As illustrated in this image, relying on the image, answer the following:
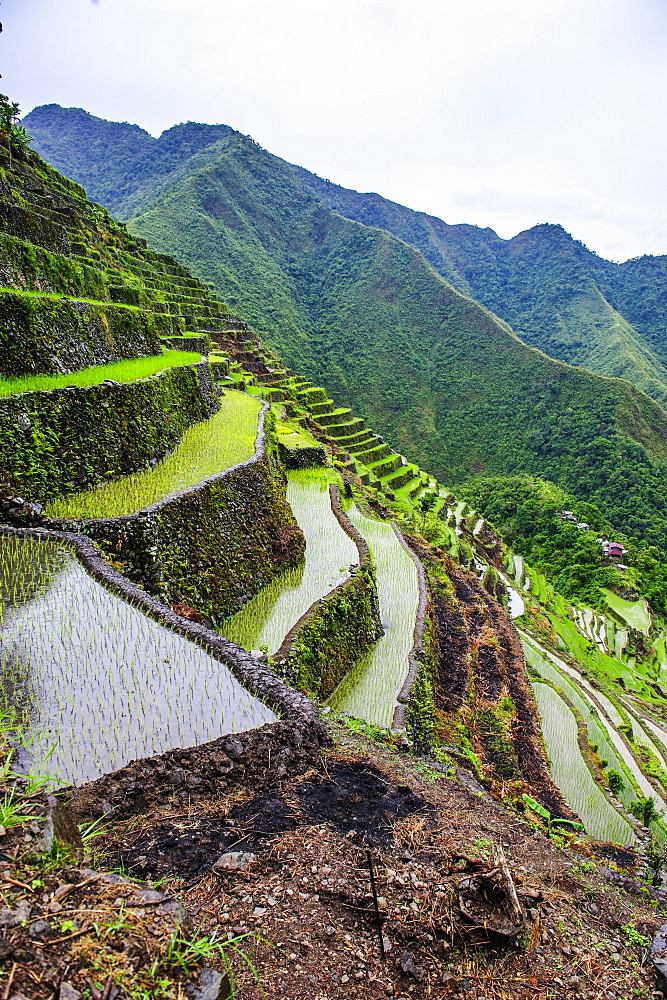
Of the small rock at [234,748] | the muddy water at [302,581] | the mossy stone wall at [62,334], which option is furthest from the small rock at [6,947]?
the mossy stone wall at [62,334]

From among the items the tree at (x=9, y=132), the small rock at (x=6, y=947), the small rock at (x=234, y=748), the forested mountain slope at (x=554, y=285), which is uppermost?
the forested mountain slope at (x=554, y=285)

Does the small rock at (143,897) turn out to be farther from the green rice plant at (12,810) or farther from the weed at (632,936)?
the weed at (632,936)

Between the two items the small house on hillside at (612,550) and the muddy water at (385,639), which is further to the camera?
the small house on hillside at (612,550)

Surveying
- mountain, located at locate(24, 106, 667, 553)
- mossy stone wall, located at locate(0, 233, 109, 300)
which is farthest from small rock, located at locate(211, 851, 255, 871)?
mountain, located at locate(24, 106, 667, 553)

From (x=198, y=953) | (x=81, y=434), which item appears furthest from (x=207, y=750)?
(x=81, y=434)

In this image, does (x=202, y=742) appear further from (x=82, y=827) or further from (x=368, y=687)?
(x=368, y=687)

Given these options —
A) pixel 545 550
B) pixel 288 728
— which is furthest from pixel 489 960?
pixel 545 550

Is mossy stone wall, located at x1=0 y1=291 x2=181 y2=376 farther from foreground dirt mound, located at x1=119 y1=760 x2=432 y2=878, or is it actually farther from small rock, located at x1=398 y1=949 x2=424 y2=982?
small rock, located at x1=398 y1=949 x2=424 y2=982
